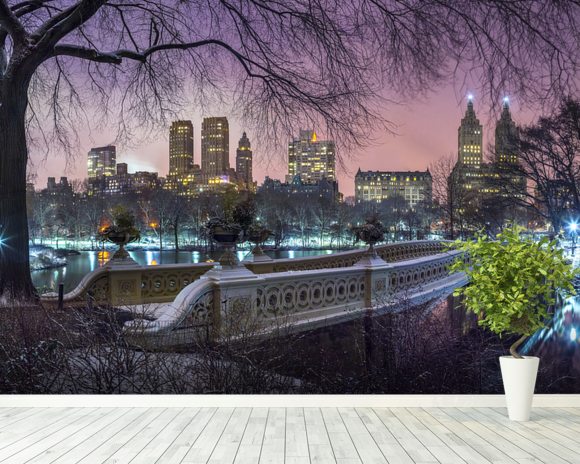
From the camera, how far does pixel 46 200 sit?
292 inches

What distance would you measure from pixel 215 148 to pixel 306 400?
12.9ft

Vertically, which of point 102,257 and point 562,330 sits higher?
point 102,257

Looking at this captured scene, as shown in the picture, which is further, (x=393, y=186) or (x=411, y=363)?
(x=393, y=186)

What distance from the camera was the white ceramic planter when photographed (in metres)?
3.65

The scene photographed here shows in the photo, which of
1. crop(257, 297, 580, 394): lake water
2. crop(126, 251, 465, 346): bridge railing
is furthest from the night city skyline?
crop(257, 297, 580, 394): lake water

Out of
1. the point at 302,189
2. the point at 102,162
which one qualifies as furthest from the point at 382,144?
the point at 102,162

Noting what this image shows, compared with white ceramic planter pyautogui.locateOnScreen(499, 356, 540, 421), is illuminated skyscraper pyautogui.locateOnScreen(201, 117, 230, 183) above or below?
above

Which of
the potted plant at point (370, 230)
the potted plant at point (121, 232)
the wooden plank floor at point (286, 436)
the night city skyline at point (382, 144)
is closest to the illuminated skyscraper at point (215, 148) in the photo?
the night city skyline at point (382, 144)

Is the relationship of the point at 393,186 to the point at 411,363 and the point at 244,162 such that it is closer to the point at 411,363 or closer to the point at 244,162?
the point at 244,162

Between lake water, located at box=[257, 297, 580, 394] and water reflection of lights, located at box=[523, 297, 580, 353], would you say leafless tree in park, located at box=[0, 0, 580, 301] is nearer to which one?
lake water, located at box=[257, 297, 580, 394]

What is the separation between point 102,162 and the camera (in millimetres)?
6766

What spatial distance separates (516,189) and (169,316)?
39.8 ft

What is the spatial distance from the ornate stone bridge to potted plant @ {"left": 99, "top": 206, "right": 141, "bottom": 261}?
25cm

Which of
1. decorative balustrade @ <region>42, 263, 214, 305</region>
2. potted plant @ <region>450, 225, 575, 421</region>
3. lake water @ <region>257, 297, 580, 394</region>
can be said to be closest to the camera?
potted plant @ <region>450, 225, 575, 421</region>
